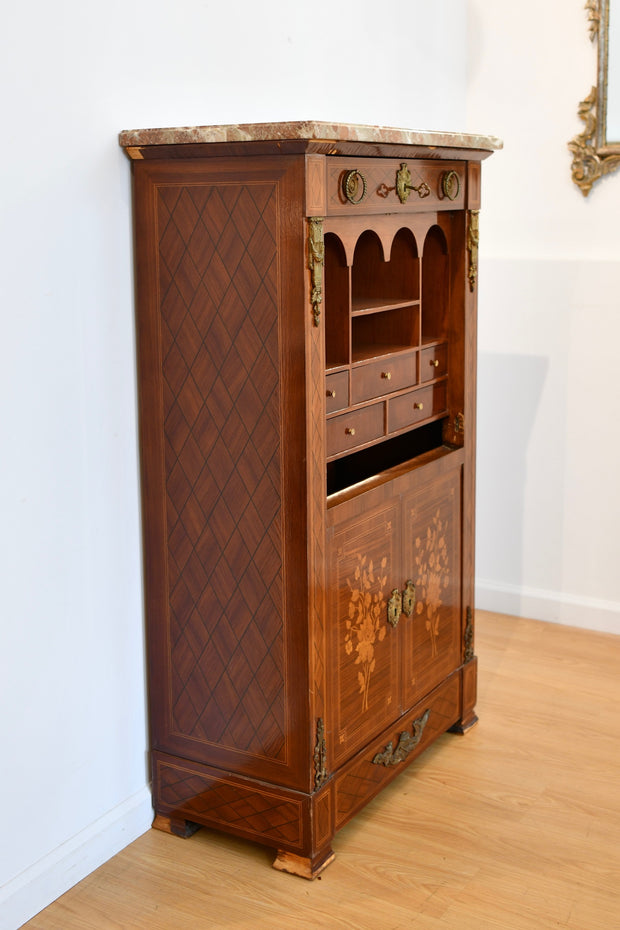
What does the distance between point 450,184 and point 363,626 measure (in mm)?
1135

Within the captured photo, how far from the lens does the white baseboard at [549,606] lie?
3.82 meters

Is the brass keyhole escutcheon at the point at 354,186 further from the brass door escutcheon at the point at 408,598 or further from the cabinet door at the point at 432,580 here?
the brass door escutcheon at the point at 408,598

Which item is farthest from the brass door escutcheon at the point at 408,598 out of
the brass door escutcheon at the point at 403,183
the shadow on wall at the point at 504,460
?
the shadow on wall at the point at 504,460

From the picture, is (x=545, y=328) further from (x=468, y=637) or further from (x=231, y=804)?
(x=231, y=804)

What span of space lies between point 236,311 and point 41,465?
1.70 feet

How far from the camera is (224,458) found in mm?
2328

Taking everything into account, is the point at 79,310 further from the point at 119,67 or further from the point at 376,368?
the point at 376,368

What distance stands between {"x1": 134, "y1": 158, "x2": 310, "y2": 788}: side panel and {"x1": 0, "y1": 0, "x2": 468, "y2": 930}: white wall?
0.07 metres

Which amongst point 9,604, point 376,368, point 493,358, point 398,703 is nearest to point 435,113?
point 493,358

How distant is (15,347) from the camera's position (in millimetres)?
2102

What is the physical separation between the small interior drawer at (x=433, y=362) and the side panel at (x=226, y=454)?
67 centimetres

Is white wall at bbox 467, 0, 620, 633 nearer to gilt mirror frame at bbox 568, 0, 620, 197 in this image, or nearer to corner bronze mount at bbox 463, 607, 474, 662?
gilt mirror frame at bbox 568, 0, 620, 197

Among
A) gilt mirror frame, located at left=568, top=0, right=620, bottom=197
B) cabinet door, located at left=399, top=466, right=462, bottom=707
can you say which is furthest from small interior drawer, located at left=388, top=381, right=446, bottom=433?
gilt mirror frame, located at left=568, top=0, right=620, bottom=197

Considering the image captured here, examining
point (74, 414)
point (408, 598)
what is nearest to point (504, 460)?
point (408, 598)
